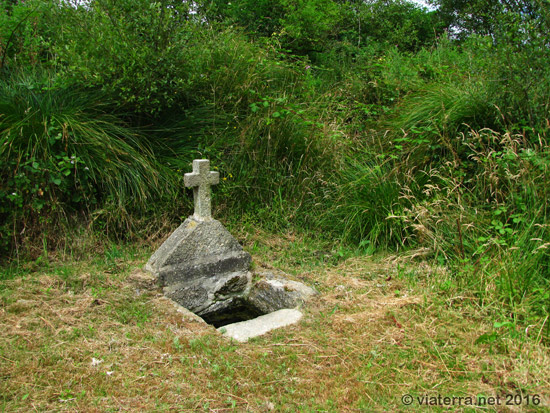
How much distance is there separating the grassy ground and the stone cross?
28.8 inches

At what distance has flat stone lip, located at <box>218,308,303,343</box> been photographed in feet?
11.8

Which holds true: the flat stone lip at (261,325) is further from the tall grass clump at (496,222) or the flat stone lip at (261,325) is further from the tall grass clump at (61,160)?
the tall grass clump at (61,160)

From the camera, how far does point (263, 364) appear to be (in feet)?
10.4

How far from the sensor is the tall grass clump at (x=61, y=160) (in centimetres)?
486

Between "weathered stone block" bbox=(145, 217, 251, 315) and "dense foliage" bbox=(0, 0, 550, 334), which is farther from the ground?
"dense foliage" bbox=(0, 0, 550, 334)

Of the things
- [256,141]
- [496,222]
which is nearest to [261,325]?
[496,222]

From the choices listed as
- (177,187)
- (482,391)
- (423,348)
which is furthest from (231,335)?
(177,187)

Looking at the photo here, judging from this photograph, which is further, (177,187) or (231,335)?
(177,187)

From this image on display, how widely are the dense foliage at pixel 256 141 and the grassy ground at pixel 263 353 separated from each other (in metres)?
0.60

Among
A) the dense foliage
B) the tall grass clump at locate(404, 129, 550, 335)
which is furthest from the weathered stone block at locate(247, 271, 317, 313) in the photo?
the tall grass clump at locate(404, 129, 550, 335)

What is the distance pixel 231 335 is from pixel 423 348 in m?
1.30

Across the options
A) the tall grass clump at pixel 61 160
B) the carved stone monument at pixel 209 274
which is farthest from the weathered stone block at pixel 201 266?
the tall grass clump at pixel 61 160

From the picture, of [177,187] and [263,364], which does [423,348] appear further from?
[177,187]

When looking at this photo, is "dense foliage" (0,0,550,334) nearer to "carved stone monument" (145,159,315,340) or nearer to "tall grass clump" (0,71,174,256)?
"tall grass clump" (0,71,174,256)
